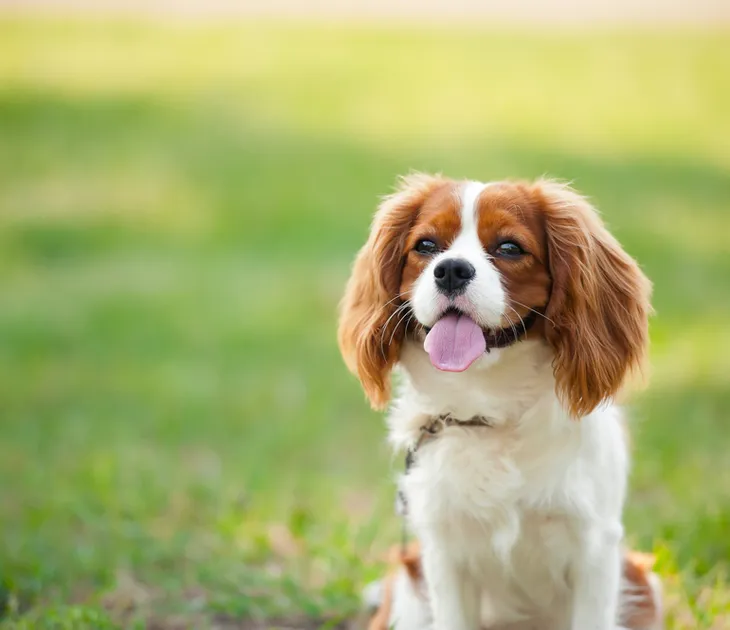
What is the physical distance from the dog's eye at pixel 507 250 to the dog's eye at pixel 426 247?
7.8 inches

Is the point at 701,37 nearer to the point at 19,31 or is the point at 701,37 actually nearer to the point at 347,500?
the point at 19,31

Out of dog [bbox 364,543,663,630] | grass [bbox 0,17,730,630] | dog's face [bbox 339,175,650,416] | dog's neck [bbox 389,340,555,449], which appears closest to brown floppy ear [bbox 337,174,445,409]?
dog's face [bbox 339,175,650,416]

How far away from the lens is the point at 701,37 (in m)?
13.2

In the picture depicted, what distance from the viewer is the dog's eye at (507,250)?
3.14 metres

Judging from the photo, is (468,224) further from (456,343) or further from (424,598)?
(424,598)

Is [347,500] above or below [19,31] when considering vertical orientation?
below

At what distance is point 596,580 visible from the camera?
319 cm

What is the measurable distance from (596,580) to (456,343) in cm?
88

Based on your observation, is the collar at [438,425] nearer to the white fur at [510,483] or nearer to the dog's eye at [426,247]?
the white fur at [510,483]

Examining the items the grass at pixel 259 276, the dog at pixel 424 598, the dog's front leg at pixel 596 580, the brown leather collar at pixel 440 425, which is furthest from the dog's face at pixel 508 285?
the grass at pixel 259 276

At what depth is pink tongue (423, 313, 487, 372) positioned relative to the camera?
10.00ft

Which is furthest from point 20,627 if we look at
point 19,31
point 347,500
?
point 19,31

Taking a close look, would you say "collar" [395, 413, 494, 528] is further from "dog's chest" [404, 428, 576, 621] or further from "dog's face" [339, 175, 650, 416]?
"dog's face" [339, 175, 650, 416]

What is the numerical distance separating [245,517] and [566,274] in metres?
2.55
